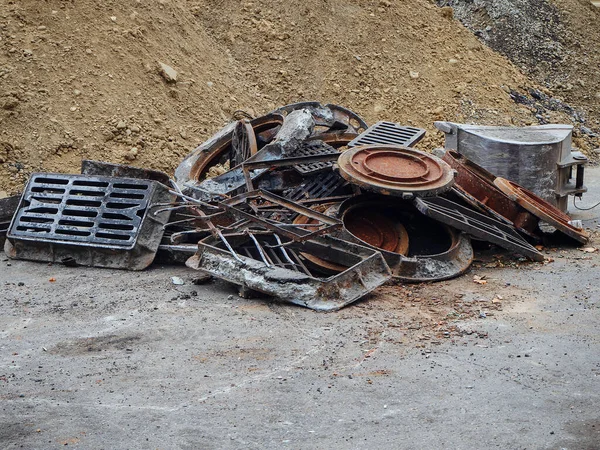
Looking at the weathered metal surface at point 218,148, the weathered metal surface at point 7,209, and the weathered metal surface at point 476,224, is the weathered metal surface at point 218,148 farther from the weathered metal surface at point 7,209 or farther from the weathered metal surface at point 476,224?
the weathered metal surface at point 476,224

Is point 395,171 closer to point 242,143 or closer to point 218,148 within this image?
point 242,143

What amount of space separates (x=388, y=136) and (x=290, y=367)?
4206 millimetres

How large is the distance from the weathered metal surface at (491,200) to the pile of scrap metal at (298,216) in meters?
0.01

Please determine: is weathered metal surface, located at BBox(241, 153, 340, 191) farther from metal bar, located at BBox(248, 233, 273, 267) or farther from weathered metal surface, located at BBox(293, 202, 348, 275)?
metal bar, located at BBox(248, 233, 273, 267)

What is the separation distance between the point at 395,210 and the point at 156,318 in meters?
2.78

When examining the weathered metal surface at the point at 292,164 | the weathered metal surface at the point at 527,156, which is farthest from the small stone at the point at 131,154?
the weathered metal surface at the point at 527,156

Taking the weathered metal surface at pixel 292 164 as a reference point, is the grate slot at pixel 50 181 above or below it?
below

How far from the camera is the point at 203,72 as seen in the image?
12.7 meters

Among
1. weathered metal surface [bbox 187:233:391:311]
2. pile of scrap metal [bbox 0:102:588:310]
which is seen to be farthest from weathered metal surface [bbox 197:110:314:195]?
weathered metal surface [bbox 187:233:391:311]

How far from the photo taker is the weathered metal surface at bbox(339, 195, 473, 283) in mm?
7484

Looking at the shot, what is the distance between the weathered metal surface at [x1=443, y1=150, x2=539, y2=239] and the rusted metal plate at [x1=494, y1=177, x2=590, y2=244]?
8 cm

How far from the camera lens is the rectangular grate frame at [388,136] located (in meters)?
9.20

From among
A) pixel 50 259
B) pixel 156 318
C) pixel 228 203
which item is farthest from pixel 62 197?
pixel 156 318

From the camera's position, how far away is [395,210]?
27.5ft
